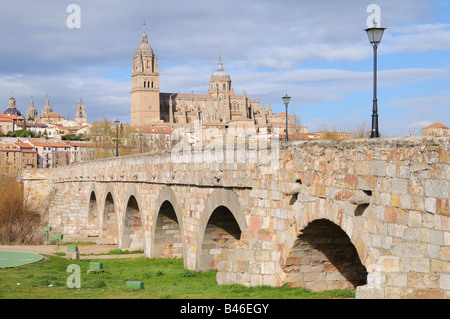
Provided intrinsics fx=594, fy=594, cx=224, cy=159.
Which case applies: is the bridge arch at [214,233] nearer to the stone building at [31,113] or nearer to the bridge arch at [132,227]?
the bridge arch at [132,227]

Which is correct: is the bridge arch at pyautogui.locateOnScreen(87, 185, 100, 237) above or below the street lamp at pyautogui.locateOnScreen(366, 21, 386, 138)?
below

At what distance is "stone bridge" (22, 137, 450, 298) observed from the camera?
7109mm

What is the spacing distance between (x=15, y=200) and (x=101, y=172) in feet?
38.6

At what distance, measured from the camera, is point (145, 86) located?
150 metres

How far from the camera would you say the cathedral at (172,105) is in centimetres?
14688

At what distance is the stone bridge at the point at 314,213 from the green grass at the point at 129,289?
44 centimetres

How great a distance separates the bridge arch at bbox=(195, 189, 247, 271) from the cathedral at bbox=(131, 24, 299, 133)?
125438 mm

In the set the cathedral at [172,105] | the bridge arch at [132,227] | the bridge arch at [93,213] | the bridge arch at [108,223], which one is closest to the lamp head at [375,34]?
the bridge arch at [132,227]

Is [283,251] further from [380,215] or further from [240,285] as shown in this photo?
[380,215]

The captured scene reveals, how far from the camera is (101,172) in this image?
2980cm

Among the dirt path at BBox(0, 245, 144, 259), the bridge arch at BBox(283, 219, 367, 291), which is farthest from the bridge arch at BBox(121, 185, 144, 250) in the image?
the bridge arch at BBox(283, 219, 367, 291)

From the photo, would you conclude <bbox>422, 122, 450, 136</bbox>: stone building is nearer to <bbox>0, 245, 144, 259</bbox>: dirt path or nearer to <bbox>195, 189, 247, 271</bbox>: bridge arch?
<bbox>195, 189, 247, 271</bbox>: bridge arch

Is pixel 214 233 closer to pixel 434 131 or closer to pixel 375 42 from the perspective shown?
pixel 375 42
